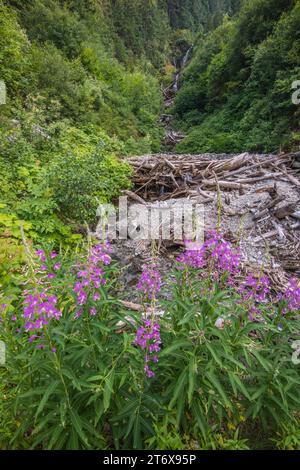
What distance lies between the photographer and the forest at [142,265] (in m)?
1.80

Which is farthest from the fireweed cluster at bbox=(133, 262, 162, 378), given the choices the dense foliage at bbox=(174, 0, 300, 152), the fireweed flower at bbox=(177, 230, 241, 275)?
the dense foliage at bbox=(174, 0, 300, 152)

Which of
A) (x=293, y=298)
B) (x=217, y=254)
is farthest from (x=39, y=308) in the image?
(x=293, y=298)

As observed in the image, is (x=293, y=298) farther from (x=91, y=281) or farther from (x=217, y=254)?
(x=91, y=281)

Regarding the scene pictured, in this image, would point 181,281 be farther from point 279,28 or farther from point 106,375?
point 279,28

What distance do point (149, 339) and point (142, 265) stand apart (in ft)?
8.71

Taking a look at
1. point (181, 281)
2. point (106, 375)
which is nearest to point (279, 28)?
point (181, 281)

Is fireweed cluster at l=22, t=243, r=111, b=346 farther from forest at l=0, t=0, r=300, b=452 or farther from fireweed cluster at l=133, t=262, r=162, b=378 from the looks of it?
fireweed cluster at l=133, t=262, r=162, b=378

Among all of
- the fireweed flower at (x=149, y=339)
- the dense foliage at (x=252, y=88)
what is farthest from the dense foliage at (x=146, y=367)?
the dense foliage at (x=252, y=88)

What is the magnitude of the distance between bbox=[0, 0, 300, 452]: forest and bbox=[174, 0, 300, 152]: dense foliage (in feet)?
0.30

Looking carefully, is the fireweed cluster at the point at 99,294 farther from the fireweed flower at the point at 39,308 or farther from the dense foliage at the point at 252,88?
the dense foliage at the point at 252,88

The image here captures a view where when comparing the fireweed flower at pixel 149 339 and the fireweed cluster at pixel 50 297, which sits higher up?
the fireweed cluster at pixel 50 297

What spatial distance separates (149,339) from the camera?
71.2 inches

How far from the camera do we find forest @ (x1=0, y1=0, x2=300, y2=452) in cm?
180
